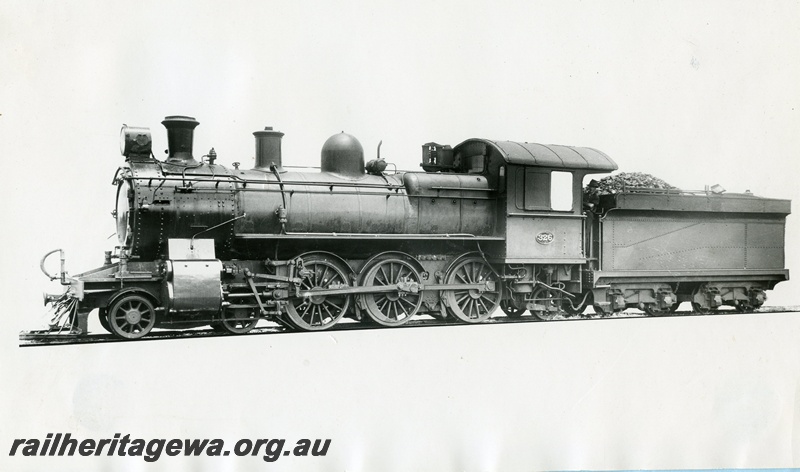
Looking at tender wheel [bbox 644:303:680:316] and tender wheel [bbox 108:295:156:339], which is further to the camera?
tender wheel [bbox 644:303:680:316]

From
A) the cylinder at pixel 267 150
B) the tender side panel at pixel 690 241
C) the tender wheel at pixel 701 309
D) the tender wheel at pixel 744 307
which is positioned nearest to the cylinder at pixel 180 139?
Result: the cylinder at pixel 267 150

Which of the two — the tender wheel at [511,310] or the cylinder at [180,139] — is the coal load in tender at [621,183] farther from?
the cylinder at [180,139]

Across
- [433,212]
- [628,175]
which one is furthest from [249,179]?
[628,175]

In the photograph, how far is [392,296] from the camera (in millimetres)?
12562

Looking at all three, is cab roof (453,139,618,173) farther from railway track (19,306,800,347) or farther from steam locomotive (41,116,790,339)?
railway track (19,306,800,347)

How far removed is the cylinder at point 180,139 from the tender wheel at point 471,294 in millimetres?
4806

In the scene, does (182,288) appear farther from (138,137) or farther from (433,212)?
(433,212)

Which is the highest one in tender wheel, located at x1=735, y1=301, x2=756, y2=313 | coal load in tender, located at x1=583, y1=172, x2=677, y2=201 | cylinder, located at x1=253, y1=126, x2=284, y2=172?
cylinder, located at x1=253, y1=126, x2=284, y2=172

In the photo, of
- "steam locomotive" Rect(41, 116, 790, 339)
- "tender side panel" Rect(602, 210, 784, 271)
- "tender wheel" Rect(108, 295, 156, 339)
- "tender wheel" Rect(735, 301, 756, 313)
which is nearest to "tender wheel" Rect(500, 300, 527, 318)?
"steam locomotive" Rect(41, 116, 790, 339)

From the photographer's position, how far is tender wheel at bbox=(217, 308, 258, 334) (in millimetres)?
11367

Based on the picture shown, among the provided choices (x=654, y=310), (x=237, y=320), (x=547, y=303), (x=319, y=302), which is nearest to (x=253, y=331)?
(x=237, y=320)

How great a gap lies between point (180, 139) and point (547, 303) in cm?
718

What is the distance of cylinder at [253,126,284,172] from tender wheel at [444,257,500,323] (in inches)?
141

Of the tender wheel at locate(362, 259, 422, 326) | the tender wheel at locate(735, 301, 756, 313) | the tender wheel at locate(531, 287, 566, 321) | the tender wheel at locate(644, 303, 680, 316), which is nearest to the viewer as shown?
the tender wheel at locate(362, 259, 422, 326)
